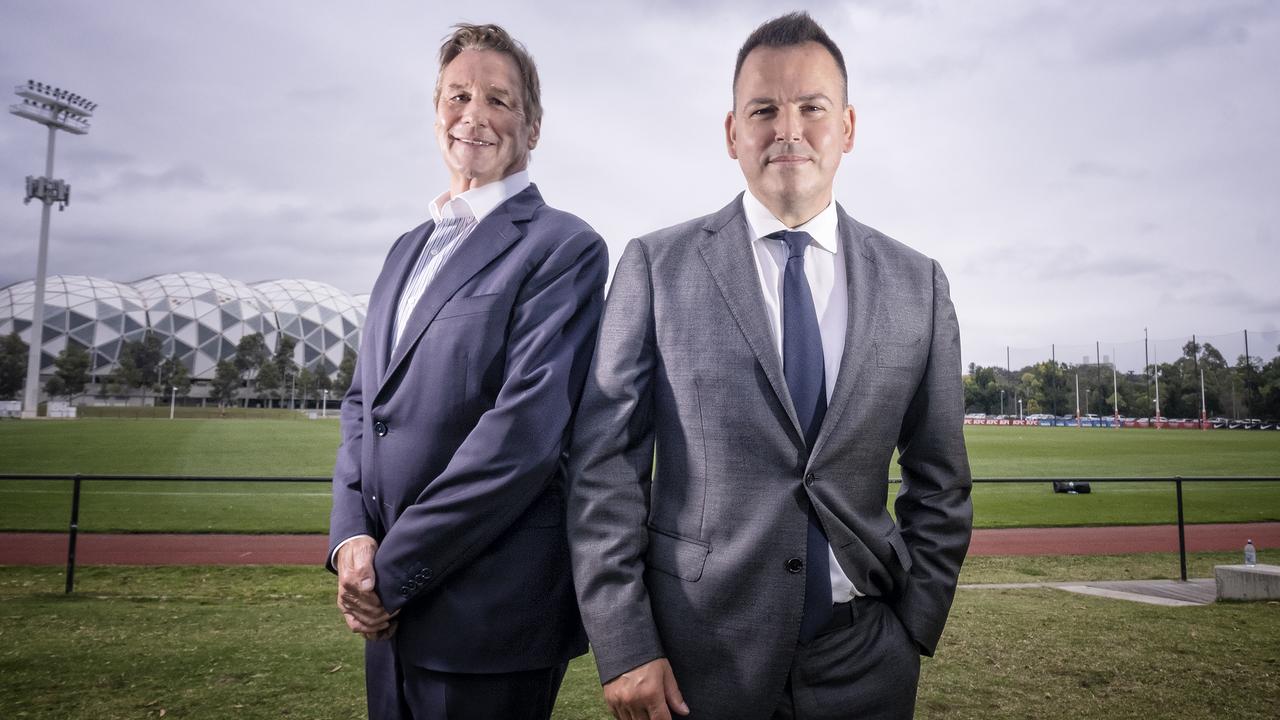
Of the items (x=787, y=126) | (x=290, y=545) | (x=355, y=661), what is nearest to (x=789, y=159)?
(x=787, y=126)

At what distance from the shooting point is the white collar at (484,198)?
2.03 m

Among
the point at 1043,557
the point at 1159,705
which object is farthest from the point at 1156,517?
the point at 1159,705

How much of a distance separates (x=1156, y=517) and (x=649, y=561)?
57.0 feet

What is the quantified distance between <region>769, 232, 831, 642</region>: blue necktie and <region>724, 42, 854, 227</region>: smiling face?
0.11m

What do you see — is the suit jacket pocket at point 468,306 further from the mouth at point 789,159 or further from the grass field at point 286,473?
the grass field at point 286,473

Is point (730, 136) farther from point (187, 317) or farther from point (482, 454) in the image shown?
point (187, 317)

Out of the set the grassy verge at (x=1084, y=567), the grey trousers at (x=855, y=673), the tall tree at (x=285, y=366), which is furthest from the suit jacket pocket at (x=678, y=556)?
the tall tree at (x=285, y=366)

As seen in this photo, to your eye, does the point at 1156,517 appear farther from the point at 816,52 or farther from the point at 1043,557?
the point at 816,52

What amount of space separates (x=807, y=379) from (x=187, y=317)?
100m

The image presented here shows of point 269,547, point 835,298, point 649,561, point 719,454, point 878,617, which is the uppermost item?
point 835,298

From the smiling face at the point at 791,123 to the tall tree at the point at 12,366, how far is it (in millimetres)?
67047

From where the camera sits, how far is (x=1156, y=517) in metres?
15.1

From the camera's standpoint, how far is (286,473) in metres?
20.6

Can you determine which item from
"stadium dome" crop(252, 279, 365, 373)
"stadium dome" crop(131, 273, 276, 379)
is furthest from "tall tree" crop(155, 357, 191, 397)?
"stadium dome" crop(252, 279, 365, 373)
